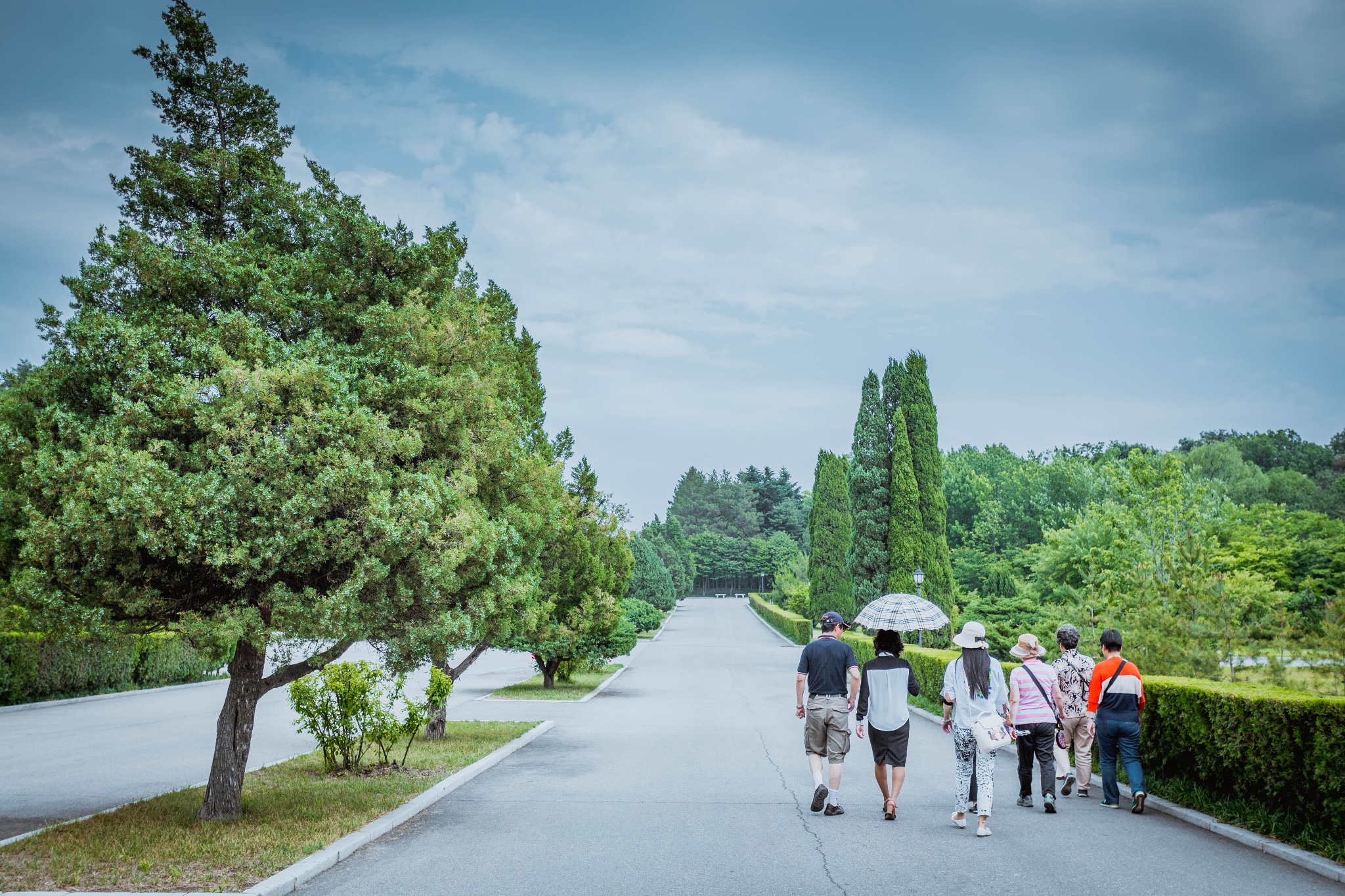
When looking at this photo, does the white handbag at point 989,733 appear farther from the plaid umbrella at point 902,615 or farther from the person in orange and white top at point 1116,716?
the plaid umbrella at point 902,615

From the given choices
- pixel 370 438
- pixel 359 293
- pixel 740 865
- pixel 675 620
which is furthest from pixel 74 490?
pixel 675 620

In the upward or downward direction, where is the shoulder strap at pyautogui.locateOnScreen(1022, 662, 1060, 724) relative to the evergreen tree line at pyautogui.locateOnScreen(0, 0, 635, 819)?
downward

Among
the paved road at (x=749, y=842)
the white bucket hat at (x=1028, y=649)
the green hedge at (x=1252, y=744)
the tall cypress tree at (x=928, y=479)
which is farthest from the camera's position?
the tall cypress tree at (x=928, y=479)

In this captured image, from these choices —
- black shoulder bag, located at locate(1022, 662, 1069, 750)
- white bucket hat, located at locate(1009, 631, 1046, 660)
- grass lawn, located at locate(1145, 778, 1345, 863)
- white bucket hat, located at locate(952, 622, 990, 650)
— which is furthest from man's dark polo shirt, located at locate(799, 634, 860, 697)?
grass lawn, located at locate(1145, 778, 1345, 863)

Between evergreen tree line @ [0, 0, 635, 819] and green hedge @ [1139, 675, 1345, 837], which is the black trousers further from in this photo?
evergreen tree line @ [0, 0, 635, 819]

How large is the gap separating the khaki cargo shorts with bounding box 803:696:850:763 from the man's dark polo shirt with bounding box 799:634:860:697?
2.9 inches

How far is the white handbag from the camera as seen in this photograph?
734 cm

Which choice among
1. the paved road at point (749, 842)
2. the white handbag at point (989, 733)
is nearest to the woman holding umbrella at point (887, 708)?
the paved road at point (749, 842)

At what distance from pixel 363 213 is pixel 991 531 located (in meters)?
41.3

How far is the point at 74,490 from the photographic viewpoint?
6320 millimetres

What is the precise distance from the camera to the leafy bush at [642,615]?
132 ft

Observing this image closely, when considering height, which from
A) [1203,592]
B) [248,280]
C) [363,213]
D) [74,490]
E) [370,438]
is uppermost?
[363,213]

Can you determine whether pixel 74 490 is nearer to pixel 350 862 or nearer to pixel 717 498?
pixel 350 862

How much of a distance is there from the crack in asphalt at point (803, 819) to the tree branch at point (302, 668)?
4381 millimetres
